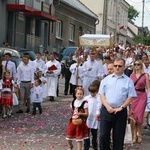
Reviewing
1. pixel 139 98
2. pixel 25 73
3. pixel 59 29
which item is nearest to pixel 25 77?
pixel 25 73

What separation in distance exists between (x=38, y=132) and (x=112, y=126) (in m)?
4.25

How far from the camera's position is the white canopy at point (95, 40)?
31.5 meters

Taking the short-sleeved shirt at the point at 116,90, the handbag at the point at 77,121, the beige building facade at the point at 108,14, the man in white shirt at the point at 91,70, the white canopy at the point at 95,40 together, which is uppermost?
the beige building facade at the point at 108,14

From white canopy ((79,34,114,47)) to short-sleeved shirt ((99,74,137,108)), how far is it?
21996 mm

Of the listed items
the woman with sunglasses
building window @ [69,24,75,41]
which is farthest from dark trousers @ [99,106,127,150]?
building window @ [69,24,75,41]

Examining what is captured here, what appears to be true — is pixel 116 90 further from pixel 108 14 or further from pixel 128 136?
pixel 108 14

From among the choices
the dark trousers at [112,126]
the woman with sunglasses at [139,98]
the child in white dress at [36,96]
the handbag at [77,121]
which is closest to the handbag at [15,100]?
the child in white dress at [36,96]

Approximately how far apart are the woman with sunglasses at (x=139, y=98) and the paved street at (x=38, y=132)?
31cm

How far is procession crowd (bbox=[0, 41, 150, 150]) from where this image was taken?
30.5 ft

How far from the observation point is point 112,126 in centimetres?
936

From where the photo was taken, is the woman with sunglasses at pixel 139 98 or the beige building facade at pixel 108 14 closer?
the woman with sunglasses at pixel 139 98

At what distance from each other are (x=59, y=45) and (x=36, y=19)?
6.67 m

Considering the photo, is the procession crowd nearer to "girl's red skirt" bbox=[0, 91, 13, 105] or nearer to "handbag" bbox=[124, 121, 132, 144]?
"girl's red skirt" bbox=[0, 91, 13, 105]

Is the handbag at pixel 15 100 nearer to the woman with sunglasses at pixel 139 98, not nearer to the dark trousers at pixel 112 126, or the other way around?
the woman with sunglasses at pixel 139 98
